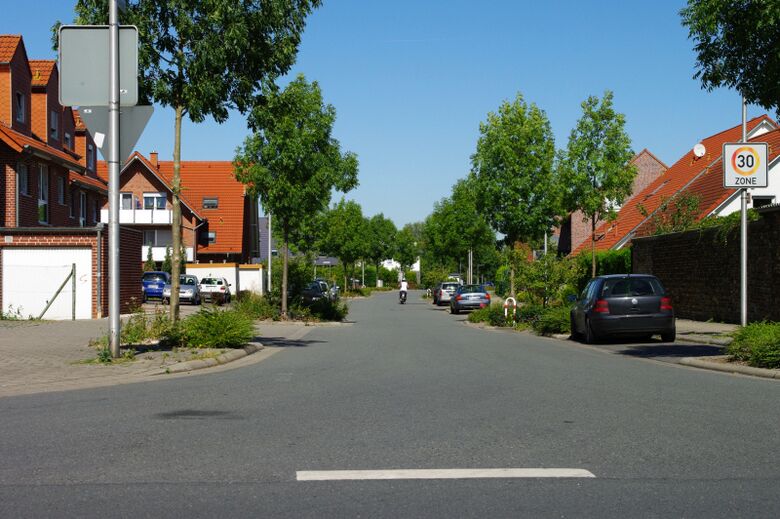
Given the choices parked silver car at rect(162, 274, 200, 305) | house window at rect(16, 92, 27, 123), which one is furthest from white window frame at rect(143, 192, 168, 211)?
house window at rect(16, 92, 27, 123)

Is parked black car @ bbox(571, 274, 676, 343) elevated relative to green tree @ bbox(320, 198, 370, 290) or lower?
lower

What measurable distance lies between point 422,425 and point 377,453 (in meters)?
1.27

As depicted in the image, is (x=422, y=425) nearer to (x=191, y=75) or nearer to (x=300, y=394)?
(x=300, y=394)

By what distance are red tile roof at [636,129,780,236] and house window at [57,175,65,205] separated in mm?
26607

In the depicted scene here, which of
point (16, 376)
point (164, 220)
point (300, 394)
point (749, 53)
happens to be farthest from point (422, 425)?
point (164, 220)

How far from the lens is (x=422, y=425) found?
24.4 feet

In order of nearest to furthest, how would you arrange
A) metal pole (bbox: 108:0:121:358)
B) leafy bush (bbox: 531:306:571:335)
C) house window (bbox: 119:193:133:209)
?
metal pole (bbox: 108:0:121:358) → leafy bush (bbox: 531:306:571:335) → house window (bbox: 119:193:133:209)

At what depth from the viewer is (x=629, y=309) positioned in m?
18.5

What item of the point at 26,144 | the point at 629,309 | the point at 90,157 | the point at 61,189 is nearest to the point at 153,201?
the point at 90,157

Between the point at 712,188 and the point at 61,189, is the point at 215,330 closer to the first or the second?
the point at 61,189

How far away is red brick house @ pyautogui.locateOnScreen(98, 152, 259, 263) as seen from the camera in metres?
64.6

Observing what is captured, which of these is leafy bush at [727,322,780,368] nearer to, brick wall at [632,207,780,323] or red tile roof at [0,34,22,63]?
brick wall at [632,207,780,323]

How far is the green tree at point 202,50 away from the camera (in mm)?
14836

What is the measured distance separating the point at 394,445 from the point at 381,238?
114 meters
